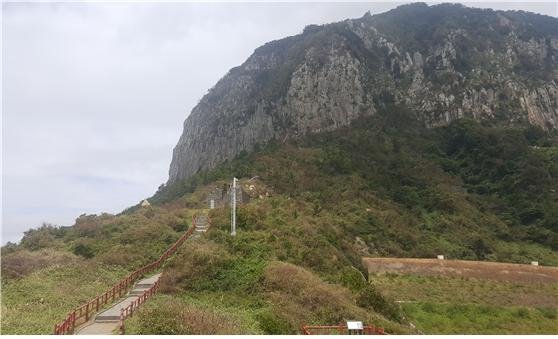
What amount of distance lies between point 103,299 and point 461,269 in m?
31.1

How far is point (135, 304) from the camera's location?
22.0 meters

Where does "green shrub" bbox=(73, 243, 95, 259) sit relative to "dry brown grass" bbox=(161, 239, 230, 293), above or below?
above

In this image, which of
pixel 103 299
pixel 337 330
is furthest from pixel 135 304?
pixel 337 330

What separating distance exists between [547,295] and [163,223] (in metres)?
29.9

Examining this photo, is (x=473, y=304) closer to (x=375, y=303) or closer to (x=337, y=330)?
(x=375, y=303)

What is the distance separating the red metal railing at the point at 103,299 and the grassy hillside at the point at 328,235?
0.64 m

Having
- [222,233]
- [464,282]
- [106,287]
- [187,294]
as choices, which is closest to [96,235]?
[222,233]

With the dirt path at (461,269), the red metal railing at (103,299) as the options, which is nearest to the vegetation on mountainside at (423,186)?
the dirt path at (461,269)

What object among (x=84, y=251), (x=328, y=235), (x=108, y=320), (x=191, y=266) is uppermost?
(x=84, y=251)

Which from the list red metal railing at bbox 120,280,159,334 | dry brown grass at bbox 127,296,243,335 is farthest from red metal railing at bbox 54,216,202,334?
dry brown grass at bbox 127,296,243,335

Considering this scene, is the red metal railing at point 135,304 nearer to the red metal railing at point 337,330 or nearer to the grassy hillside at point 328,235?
the grassy hillside at point 328,235

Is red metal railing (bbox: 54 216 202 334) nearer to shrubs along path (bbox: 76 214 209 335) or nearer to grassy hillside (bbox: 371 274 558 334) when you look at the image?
shrubs along path (bbox: 76 214 209 335)

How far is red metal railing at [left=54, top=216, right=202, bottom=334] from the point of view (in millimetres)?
18516

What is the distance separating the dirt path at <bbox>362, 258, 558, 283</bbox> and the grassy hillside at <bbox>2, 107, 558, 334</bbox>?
2.15 metres
